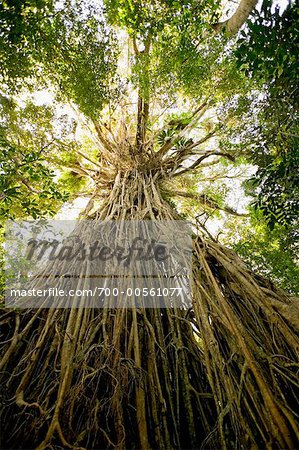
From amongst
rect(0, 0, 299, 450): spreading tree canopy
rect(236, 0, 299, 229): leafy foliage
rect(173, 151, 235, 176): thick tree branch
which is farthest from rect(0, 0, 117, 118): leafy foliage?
rect(173, 151, 235, 176): thick tree branch

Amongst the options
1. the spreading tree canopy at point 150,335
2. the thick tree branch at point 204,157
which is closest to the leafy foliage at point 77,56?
the spreading tree canopy at point 150,335

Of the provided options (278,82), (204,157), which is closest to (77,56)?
(278,82)

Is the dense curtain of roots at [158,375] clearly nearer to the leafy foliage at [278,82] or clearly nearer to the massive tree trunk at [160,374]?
the massive tree trunk at [160,374]

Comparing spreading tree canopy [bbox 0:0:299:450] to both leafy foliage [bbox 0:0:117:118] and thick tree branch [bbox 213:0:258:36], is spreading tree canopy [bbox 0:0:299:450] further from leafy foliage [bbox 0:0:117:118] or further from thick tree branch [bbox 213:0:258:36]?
thick tree branch [bbox 213:0:258:36]

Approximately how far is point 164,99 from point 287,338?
2.94m

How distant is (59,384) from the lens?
113 centimetres

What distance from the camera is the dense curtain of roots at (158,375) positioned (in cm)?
101

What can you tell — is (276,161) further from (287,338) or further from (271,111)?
(287,338)

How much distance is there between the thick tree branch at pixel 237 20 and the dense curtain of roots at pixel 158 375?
3037 mm

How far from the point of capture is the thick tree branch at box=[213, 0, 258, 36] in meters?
3.23

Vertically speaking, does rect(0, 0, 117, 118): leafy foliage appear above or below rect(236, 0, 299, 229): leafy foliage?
above

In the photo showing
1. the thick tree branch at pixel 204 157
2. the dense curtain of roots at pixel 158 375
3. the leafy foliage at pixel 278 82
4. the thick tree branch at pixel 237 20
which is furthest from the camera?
the thick tree branch at pixel 204 157

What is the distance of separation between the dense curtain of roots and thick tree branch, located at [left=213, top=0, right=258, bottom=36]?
304 cm

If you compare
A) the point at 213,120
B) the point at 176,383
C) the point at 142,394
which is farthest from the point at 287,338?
the point at 213,120
